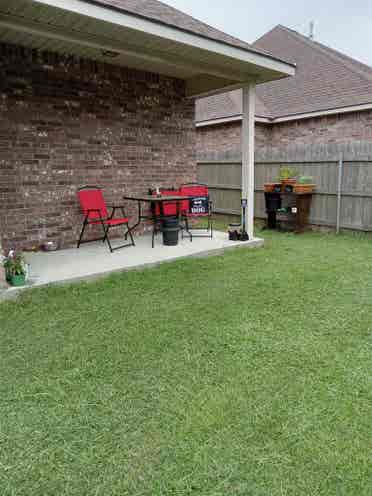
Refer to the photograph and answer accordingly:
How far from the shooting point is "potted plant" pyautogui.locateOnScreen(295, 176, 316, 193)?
7023mm

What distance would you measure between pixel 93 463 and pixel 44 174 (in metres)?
4.38

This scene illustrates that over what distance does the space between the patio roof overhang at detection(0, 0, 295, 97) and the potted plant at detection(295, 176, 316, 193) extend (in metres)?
2.14

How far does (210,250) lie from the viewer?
5.31m

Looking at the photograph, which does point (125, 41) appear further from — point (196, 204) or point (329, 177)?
point (329, 177)

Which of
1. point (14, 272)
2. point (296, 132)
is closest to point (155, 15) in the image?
point (14, 272)

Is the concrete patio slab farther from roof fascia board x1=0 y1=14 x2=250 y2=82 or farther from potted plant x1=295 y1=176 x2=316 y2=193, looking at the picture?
roof fascia board x1=0 y1=14 x2=250 y2=82

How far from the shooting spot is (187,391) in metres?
2.14

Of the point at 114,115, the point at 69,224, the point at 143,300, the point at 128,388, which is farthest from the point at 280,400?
the point at 114,115

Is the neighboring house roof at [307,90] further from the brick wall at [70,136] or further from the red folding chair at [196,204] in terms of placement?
the red folding chair at [196,204]

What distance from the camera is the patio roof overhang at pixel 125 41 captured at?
140 inches

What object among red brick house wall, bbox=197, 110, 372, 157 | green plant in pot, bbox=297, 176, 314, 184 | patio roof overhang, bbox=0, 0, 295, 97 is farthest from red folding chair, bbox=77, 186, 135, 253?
red brick house wall, bbox=197, 110, 372, 157

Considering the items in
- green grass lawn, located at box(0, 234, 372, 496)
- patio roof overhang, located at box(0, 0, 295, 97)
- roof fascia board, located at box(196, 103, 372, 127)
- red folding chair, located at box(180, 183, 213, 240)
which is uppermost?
patio roof overhang, located at box(0, 0, 295, 97)

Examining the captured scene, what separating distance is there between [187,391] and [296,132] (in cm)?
1004

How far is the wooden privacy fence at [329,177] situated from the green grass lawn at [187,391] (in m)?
3.28
